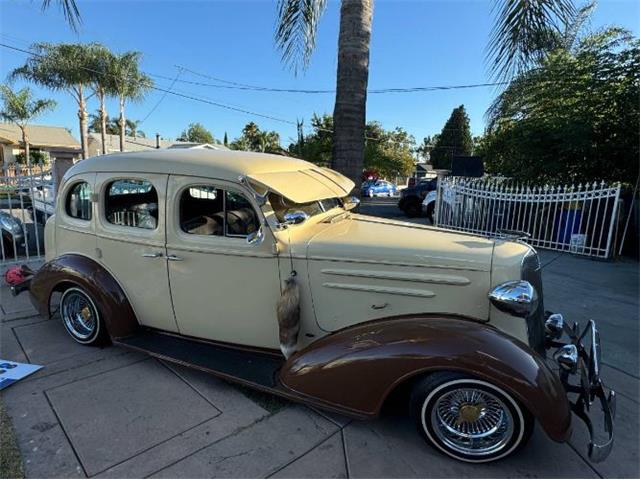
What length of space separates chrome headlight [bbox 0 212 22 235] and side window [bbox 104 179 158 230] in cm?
389

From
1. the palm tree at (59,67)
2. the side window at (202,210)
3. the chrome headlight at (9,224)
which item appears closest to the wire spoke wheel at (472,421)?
the side window at (202,210)

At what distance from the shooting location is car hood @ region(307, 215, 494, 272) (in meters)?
2.47

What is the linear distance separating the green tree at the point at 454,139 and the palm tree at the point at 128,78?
109ft

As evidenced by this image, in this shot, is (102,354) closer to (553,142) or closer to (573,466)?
(573,466)

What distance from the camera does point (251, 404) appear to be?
2.80 metres

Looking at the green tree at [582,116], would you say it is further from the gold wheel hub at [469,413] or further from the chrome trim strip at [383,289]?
the gold wheel hub at [469,413]

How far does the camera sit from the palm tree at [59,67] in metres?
20.2

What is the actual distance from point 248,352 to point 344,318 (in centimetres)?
86

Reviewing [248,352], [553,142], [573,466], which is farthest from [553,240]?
[248,352]

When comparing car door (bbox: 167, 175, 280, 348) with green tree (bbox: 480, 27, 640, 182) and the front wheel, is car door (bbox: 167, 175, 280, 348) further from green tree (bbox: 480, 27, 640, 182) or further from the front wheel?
green tree (bbox: 480, 27, 640, 182)

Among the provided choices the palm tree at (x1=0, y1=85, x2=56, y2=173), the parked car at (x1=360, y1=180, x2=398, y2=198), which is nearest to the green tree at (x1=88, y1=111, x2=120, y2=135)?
the palm tree at (x1=0, y1=85, x2=56, y2=173)

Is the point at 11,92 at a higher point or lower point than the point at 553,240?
higher

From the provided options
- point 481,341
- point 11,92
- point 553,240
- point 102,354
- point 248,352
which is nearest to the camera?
point 481,341

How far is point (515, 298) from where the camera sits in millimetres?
2240
